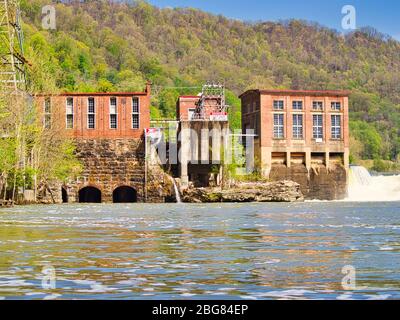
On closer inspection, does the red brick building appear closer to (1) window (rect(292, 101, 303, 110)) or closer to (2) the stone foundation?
(2) the stone foundation

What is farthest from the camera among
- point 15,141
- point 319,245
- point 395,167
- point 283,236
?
point 395,167

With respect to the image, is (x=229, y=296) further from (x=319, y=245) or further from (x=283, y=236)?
(x=283, y=236)

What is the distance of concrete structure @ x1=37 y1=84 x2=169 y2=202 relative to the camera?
287 feet

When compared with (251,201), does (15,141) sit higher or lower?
higher

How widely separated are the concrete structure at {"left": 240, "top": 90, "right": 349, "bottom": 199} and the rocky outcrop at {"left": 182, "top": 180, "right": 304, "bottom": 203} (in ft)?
40.8

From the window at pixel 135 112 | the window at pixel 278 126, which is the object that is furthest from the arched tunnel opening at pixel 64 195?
the window at pixel 278 126

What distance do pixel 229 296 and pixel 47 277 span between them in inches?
161

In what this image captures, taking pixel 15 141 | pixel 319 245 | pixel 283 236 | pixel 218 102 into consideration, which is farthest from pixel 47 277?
pixel 218 102

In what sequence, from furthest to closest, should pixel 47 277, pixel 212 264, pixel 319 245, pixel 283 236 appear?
1. pixel 283 236
2. pixel 319 245
3. pixel 212 264
4. pixel 47 277

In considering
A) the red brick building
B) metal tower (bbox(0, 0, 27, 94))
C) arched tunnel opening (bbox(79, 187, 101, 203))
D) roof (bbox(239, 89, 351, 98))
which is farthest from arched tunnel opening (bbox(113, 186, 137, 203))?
roof (bbox(239, 89, 351, 98))

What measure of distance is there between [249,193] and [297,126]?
2181 centimetres

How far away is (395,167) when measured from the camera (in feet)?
631

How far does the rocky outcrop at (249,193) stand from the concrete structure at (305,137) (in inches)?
489

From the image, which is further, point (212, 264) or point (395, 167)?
point (395, 167)
